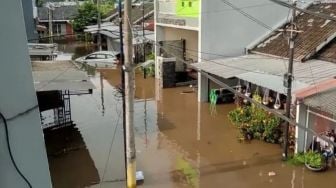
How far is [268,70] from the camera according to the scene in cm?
1778

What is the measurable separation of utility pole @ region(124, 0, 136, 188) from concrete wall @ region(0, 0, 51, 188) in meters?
9.19

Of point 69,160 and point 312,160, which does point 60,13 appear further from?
point 312,160

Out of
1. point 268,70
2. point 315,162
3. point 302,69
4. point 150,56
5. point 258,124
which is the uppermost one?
point 302,69

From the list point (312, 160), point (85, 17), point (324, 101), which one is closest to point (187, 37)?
point (312, 160)

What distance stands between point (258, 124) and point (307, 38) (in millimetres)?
5802

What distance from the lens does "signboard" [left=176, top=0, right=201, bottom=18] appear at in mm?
22658

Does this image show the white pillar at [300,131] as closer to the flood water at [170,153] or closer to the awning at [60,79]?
the flood water at [170,153]

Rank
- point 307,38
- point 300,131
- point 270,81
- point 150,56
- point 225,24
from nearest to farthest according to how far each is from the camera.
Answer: point 300,131 < point 270,81 < point 307,38 < point 225,24 < point 150,56

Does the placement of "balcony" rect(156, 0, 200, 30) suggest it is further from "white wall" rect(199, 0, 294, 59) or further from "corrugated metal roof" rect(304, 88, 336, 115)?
"corrugated metal roof" rect(304, 88, 336, 115)

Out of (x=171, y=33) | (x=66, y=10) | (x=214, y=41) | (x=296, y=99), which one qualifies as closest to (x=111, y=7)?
(x=66, y=10)

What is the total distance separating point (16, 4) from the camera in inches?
66.1

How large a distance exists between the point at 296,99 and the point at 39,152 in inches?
509

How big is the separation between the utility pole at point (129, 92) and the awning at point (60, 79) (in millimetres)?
4198

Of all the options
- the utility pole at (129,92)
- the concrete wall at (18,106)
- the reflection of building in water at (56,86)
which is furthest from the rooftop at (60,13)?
the concrete wall at (18,106)
